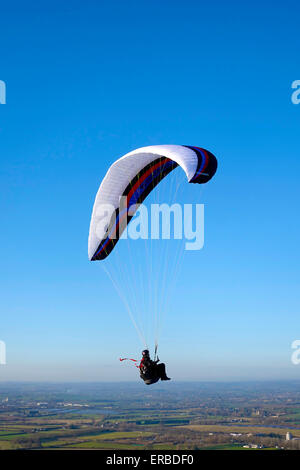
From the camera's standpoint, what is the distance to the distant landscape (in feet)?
131

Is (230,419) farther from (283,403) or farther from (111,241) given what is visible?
(111,241)

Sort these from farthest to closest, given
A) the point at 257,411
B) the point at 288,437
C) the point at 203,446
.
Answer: the point at 257,411 < the point at 288,437 < the point at 203,446

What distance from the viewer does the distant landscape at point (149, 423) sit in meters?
40.0

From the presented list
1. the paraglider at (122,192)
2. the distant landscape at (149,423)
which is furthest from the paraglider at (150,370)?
the distant landscape at (149,423)

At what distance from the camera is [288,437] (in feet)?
144

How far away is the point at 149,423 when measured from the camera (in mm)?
51344

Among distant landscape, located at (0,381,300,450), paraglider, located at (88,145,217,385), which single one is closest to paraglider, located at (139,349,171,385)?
paraglider, located at (88,145,217,385)

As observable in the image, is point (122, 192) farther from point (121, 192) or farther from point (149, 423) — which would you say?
point (149, 423)

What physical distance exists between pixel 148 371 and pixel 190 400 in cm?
6619

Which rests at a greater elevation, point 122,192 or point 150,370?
point 122,192

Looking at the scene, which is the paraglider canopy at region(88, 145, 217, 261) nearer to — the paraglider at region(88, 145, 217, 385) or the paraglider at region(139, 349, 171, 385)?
the paraglider at region(88, 145, 217, 385)

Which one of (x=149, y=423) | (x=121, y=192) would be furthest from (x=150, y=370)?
(x=149, y=423)

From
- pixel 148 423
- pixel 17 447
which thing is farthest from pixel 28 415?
pixel 17 447
